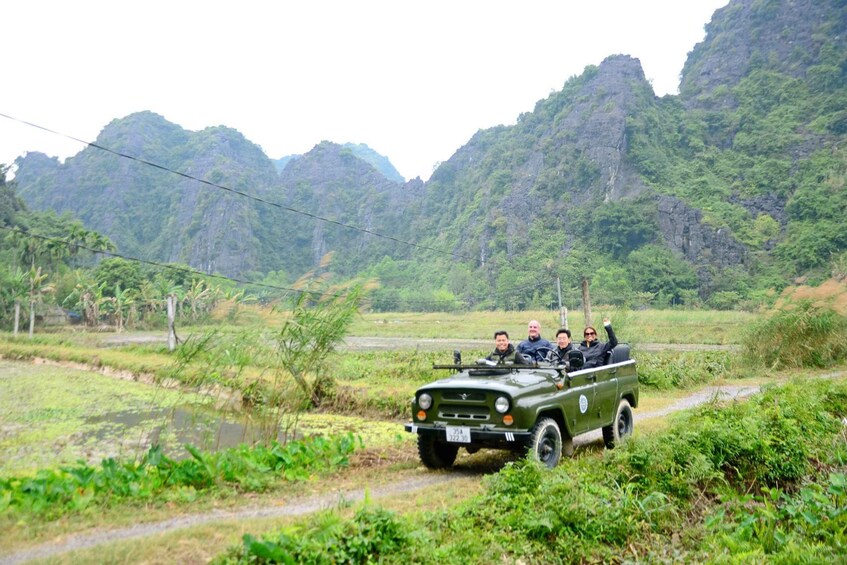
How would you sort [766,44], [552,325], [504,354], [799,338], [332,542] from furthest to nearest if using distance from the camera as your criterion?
[766,44]
[552,325]
[799,338]
[504,354]
[332,542]

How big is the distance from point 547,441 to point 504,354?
1.54m

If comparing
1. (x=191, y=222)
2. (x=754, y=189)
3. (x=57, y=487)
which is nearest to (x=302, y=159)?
(x=191, y=222)

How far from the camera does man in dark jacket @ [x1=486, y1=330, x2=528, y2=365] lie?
27.9ft

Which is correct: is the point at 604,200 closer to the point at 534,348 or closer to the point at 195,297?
the point at 195,297

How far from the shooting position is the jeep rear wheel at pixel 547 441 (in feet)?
23.8

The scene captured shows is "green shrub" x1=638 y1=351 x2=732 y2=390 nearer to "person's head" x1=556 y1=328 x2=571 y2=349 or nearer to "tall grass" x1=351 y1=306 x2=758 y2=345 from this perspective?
"tall grass" x1=351 y1=306 x2=758 y2=345

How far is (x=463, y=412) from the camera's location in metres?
→ 7.39

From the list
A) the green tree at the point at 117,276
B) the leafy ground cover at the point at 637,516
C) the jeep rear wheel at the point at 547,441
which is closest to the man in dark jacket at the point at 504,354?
the jeep rear wheel at the point at 547,441

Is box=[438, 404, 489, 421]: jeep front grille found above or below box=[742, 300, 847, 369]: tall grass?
above

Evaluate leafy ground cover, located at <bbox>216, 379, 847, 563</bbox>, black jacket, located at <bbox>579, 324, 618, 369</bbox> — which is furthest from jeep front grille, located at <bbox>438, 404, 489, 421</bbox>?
black jacket, located at <bbox>579, 324, 618, 369</bbox>


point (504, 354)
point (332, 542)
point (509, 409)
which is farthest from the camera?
point (504, 354)

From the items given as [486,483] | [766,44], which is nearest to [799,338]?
[486,483]

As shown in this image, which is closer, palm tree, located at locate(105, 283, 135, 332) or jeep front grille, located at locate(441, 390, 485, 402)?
jeep front grille, located at locate(441, 390, 485, 402)

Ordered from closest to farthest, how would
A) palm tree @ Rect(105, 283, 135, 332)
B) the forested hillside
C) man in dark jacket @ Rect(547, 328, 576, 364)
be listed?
1. man in dark jacket @ Rect(547, 328, 576, 364)
2. palm tree @ Rect(105, 283, 135, 332)
3. the forested hillside
